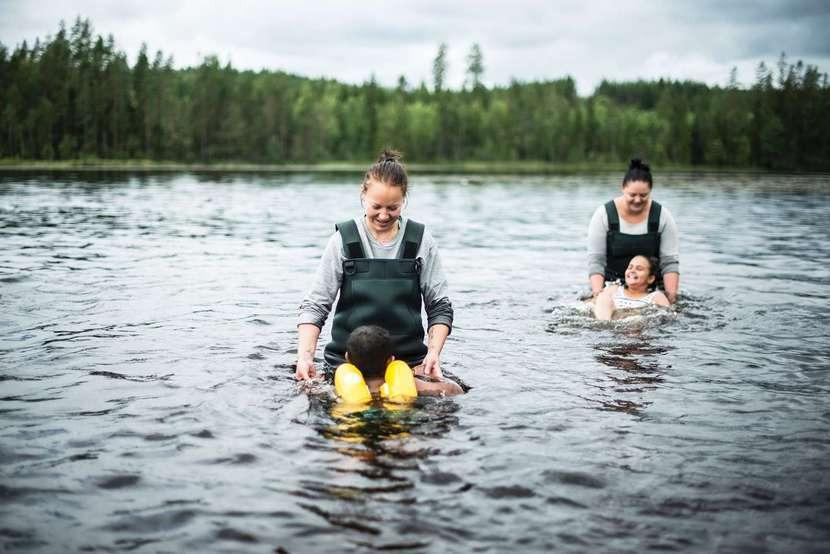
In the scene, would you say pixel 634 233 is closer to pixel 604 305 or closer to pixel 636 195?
pixel 636 195

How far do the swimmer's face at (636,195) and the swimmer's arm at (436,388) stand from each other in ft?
18.6

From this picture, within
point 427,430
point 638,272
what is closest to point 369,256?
point 427,430

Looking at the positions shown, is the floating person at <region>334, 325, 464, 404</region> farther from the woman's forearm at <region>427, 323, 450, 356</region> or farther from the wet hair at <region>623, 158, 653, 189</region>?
the wet hair at <region>623, 158, 653, 189</region>

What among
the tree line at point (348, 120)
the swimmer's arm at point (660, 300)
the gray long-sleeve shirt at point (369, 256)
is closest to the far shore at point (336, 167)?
the tree line at point (348, 120)

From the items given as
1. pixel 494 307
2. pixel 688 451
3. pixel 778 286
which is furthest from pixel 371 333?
pixel 778 286

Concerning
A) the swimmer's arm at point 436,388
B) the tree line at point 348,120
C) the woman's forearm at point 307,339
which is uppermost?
the tree line at point 348,120

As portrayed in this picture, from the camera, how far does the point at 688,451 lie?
592 centimetres

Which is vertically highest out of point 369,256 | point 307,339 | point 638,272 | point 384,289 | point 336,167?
point 336,167

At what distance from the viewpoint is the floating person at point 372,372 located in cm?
670

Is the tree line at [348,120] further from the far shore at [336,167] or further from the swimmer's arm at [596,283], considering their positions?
the swimmer's arm at [596,283]

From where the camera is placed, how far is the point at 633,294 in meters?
11.8

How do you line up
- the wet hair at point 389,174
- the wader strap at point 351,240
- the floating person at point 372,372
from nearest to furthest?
1. the floating person at point 372,372
2. the wet hair at point 389,174
3. the wader strap at point 351,240

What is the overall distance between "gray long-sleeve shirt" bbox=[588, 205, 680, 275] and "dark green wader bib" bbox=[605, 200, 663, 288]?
2.7 inches

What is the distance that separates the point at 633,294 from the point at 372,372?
6.07m
